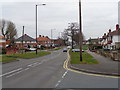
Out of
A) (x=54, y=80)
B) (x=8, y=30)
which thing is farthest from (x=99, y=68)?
(x=8, y=30)

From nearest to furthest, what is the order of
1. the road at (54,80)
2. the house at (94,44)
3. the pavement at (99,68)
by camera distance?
the road at (54,80) → the pavement at (99,68) → the house at (94,44)

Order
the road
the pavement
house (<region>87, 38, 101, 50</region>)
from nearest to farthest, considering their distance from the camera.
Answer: the road < the pavement < house (<region>87, 38, 101, 50</region>)

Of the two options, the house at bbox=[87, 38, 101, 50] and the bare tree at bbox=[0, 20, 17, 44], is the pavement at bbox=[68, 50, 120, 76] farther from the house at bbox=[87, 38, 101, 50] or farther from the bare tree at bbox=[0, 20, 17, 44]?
the bare tree at bbox=[0, 20, 17, 44]

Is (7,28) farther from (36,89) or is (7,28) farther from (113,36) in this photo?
(36,89)

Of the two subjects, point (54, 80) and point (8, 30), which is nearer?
point (54, 80)

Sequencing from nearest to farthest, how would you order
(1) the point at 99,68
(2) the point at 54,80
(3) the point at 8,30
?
(2) the point at 54,80, (1) the point at 99,68, (3) the point at 8,30

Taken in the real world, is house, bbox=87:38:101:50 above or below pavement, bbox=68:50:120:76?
above

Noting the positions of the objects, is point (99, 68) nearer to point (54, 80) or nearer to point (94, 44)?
point (54, 80)

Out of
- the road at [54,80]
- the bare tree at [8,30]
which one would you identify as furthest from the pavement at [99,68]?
the bare tree at [8,30]

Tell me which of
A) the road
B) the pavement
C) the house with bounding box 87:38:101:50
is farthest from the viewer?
the house with bounding box 87:38:101:50

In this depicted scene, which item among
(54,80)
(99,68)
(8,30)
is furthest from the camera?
(8,30)

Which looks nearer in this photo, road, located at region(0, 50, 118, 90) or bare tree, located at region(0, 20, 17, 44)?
road, located at region(0, 50, 118, 90)

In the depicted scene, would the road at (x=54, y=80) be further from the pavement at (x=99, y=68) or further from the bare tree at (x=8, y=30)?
the bare tree at (x=8, y=30)

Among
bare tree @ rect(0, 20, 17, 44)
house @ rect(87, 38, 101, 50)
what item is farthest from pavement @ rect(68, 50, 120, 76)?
bare tree @ rect(0, 20, 17, 44)
